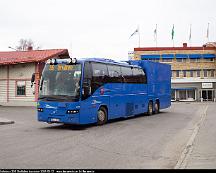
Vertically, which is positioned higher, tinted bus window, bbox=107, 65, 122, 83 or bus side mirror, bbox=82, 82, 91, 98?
tinted bus window, bbox=107, 65, 122, 83

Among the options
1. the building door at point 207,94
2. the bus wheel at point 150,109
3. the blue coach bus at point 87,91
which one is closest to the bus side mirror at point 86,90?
the blue coach bus at point 87,91

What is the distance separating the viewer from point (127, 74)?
21844 mm

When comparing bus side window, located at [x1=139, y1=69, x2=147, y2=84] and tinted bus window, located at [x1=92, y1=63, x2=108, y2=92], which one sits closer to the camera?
tinted bus window, located at [x1=92, y1=63, x2=108, y2=92]

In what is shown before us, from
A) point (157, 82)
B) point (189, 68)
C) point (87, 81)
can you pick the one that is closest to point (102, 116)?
point (87, 81)

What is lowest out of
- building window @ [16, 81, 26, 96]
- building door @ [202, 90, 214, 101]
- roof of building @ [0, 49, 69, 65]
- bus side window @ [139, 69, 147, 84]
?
building door @ [202, 90, 214, 101]

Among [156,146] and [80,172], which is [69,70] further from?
[80,172]

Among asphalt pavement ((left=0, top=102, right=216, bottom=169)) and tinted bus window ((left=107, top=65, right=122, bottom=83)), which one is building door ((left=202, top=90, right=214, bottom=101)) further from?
asphalt pavement ((left=0, top=102, right=216, bottom=169))

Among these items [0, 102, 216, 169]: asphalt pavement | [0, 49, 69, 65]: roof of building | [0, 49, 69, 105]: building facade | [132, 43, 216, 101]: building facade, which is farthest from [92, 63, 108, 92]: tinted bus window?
[132, 43, 216, 101]: building facade

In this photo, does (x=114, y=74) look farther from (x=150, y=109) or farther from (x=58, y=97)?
(x=150, y=109)

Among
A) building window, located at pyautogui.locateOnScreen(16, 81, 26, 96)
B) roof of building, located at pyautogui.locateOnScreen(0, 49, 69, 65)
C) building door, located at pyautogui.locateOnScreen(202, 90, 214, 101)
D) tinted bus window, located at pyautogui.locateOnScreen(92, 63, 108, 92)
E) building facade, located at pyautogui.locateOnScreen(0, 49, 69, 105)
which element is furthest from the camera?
building door, located at pyautogui.locateOnScreen(202, 90, 214, 101)

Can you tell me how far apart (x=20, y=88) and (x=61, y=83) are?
64.2ft

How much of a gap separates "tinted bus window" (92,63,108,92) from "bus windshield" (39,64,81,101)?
110 cm

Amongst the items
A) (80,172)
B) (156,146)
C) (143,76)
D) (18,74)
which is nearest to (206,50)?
(18,74)

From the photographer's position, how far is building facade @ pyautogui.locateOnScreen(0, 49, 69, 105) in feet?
113
